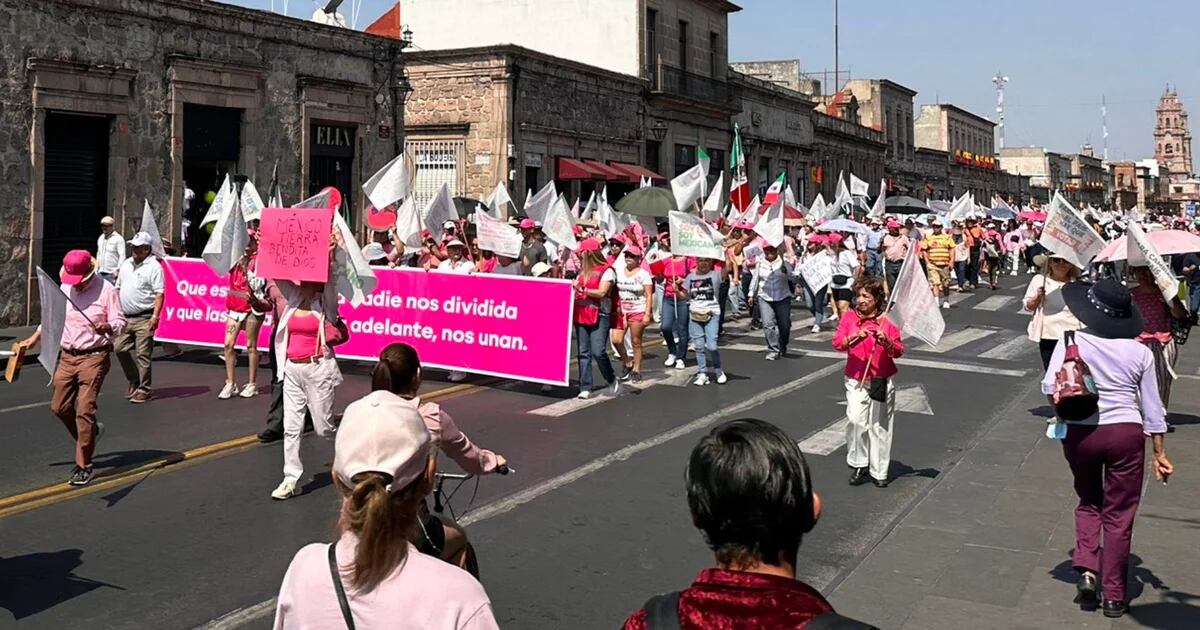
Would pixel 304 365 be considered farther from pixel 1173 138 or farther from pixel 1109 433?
pixel 1173 138

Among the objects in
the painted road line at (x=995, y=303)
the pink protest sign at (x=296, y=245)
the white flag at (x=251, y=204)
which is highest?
the white flag at (x=251, y=204)

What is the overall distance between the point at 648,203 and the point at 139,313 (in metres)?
12.4

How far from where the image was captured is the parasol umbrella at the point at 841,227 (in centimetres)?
2467

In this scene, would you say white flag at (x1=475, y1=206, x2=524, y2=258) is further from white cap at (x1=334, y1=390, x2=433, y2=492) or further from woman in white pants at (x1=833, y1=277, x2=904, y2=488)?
white cap at (x1=334, y1=390, x2=433, y2=492)

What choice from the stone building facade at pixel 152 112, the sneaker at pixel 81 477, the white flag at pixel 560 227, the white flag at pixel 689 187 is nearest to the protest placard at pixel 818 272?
the white flag at pixel 689 187

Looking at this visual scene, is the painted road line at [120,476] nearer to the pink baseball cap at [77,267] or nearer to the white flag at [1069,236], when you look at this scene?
the pink baseball cap at [77,267]

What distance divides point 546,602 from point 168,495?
334 cm

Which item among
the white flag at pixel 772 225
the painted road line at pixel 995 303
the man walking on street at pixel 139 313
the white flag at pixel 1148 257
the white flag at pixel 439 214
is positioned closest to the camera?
the white flag at pixel 1148 257

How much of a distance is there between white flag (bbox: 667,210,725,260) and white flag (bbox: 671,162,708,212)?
7.18 meters

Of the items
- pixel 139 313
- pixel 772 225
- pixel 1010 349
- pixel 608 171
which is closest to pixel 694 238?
pixel 772 225

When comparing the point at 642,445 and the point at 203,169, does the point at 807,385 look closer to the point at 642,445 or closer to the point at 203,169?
the point at 642,445

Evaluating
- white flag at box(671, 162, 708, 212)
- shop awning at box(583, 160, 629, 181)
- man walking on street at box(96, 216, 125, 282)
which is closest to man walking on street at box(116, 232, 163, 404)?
man walking on street at box(96, 216, 125, 282)

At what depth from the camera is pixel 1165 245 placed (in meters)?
9.73

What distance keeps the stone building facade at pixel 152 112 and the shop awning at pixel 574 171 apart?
24.0 ft
